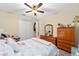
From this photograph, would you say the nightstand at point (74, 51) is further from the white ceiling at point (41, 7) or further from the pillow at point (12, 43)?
the pillow at point (12, 43)

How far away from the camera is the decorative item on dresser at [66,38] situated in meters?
1.61

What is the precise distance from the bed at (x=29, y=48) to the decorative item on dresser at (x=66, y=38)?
4.2 inches

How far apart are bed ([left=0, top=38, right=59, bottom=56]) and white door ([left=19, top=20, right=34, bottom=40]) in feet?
0.23

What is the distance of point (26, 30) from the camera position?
168cm

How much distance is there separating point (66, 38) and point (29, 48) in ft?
1.75

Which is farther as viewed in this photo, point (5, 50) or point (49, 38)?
point (49, 38)

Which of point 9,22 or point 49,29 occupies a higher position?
point 9,22

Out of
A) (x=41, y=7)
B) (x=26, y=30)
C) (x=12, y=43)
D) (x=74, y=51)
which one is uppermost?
(x=41, y=7)

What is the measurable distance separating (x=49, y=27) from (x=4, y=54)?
0.71 m

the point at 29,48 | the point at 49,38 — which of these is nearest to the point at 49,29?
the point at 49,38

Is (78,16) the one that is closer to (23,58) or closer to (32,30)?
(32,30)

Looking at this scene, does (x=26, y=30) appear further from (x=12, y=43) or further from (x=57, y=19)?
(x=57, y=19)

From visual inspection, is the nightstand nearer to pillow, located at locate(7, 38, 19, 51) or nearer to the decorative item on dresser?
the decorative item on dresser

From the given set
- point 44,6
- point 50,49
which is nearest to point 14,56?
point 50,49
